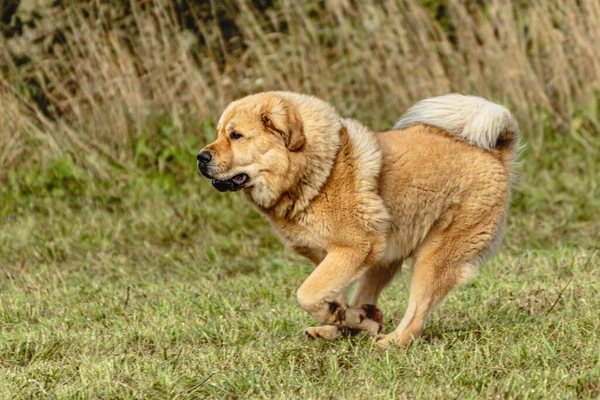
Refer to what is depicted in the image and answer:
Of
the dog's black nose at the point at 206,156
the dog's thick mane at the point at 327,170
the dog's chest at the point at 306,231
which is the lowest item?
the dog's chest at the point at 306,231

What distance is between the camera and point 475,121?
16.5 ft

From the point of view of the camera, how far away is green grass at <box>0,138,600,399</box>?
13.1 feet

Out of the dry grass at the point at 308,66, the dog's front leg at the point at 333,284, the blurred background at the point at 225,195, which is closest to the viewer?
the blurred background at the point at 225,195

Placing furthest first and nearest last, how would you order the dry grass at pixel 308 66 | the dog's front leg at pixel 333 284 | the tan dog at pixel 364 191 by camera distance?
the dry grass at pixel 308 66, the tan dog at pixel 364 191, the dog's front leg at pixel 333 284

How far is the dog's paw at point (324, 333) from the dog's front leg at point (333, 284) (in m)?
0.13

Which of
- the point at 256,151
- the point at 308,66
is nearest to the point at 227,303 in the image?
the point at 256,151

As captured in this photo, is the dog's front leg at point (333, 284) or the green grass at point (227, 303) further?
the dog's front leg at point (333, 284)

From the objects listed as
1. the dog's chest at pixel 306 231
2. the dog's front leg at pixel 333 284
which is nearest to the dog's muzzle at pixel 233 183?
the dog's chest at pixel 306 231

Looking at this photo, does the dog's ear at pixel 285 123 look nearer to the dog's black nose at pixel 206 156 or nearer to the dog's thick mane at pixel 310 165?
the dog's thick mane at pixel 310 165

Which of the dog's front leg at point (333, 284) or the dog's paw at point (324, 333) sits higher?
the dog's front leg at point (333, 284)

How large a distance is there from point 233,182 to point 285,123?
0.37 m

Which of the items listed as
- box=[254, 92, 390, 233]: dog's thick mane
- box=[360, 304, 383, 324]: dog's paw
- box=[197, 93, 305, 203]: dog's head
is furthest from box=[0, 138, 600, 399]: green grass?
box=[197, 93, 305, 203]: dog's head

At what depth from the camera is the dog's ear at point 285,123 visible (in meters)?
4.73

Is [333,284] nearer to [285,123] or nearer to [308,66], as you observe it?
[285,123]
